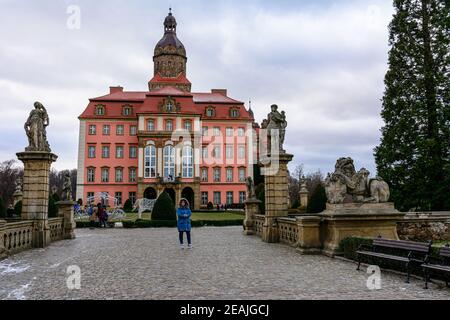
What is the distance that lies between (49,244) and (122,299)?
959cm

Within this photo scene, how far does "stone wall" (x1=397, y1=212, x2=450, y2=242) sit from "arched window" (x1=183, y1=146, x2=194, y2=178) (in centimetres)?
4128

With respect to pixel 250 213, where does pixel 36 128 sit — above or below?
above

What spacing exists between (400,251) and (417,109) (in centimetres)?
1650

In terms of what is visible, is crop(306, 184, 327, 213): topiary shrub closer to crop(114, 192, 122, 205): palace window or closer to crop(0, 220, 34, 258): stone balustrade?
crop(0, 220, 34, 258): stone balustrade

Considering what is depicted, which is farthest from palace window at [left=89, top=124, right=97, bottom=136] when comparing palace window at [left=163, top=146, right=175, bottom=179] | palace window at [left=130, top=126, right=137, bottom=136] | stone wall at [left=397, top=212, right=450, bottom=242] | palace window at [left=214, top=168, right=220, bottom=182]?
stone wall at [left=397, top=212, right=450, bottom=242]

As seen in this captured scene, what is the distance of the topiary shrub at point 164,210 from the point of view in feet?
86.8

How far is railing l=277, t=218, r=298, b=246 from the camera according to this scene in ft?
42.6

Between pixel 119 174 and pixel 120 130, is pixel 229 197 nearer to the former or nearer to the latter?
pixel 119 174

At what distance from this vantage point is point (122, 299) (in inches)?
239

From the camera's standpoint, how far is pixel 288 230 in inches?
541

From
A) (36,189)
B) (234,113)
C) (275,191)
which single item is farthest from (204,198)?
(36,189)

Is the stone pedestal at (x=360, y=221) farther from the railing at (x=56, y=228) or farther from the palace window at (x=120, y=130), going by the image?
the palace window at (x=120, y=130)
